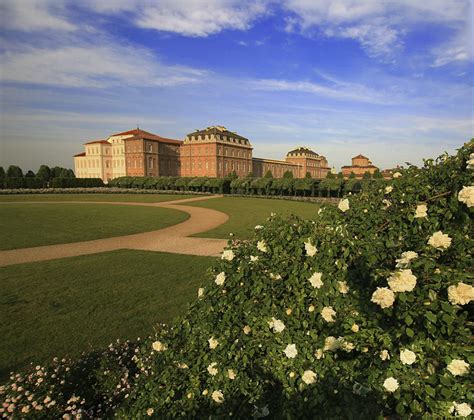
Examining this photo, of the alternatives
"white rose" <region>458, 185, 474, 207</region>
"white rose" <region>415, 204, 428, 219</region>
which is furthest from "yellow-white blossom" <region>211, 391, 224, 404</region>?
"white rose" <region>458, 185, 474, 207</region>

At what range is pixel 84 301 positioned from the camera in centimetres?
654

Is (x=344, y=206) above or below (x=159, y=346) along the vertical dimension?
above

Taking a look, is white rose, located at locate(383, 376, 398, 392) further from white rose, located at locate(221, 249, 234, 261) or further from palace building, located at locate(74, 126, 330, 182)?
palace building, located at locate(74, 126, 330, 182)

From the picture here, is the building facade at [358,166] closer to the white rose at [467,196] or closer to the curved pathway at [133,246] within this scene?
the curved pathway at [133,246]

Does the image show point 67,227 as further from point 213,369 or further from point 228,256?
point 213,369

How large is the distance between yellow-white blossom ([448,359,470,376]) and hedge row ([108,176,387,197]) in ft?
120

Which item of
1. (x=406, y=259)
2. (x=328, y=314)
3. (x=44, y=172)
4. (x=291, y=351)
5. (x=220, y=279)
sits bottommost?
(x=291, y=351)

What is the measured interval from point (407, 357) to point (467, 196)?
1.09 m

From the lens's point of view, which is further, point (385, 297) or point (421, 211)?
point (421, 211)

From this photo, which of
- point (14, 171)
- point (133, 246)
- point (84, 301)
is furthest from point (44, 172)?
point (84, 301)

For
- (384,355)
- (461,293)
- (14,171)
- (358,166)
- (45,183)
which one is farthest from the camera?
(358,166)

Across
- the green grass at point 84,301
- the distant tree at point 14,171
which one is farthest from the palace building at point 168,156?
the green grass at point 84,301

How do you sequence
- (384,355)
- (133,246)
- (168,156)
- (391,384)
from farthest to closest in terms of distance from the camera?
1. (168,156)
2. (133,246)
3. (384,355)
4. (391,384)

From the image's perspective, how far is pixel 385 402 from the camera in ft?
6.49
